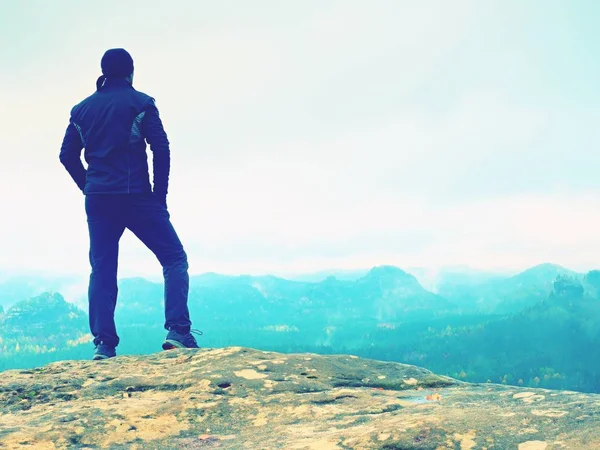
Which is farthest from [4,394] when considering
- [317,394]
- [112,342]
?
[317,394]

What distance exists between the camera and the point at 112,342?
8953mm

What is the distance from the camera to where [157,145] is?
8656mm

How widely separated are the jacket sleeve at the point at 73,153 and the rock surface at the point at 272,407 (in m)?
3.40

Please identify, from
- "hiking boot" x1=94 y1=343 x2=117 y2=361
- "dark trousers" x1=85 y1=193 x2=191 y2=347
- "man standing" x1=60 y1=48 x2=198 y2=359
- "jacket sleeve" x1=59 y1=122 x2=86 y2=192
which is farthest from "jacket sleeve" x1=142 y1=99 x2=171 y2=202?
"hiking boot" x1=94 y1=343 x2=117 y2=361

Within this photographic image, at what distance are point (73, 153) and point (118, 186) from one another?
4.54ft

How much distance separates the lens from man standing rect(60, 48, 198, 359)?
849cm

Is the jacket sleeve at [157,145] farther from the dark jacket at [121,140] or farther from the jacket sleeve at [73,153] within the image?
the jacket sleeve at [73,153]

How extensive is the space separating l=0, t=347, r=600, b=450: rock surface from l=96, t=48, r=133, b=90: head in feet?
16.3

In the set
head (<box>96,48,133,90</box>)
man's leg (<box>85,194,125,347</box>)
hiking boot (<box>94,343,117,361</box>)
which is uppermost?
head (<box>96,48,133,90</box>)

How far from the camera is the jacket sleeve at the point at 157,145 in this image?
→ 8.60 meters

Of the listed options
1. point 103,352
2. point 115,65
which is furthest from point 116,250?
point 115,65

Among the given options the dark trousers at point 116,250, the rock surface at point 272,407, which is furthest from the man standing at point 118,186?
the rock surface at point 272,407

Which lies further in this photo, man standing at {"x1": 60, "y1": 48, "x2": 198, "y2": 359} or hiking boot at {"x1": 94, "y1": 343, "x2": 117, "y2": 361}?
hiking boot at {"x1": 94, "y1": 343, "x2": 117, "y2": 361}

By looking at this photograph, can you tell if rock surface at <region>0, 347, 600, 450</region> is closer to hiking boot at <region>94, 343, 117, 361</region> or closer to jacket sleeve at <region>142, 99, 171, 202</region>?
hiking boot at <region>94, 343, 117, 361</region>
